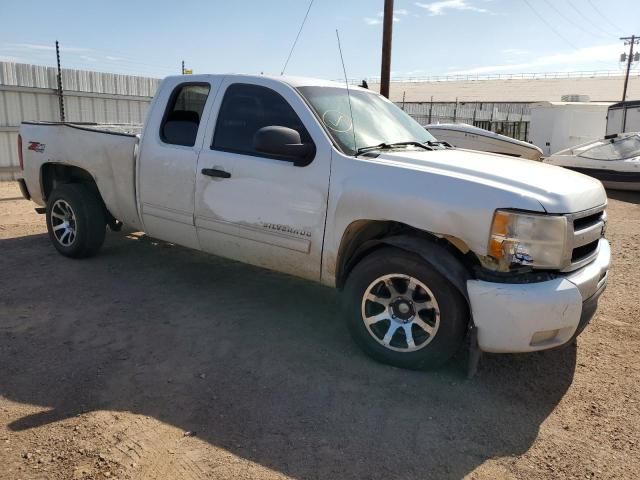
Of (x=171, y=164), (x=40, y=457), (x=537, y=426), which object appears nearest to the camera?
(x=40, y=457)

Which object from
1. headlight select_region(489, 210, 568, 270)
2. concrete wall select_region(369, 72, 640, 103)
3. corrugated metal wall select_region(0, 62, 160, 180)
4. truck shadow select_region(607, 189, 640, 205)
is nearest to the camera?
headlight select_region(489, 210, 568, 270)

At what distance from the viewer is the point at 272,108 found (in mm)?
4375

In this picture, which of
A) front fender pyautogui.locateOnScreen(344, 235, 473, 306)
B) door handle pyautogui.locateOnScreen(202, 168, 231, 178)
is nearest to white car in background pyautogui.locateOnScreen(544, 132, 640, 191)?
front fender pyautogui.locateOnScreen(344, 235, 473, 306)

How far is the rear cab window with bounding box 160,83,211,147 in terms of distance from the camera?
479 centimetres

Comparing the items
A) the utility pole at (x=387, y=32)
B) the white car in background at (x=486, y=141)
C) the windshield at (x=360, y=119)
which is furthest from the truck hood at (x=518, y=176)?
the utility pole at (x=387, y=32)

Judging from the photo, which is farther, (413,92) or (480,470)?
(413,92)

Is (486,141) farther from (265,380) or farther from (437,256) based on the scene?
(265,380)

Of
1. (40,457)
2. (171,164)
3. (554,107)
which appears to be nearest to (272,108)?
(171,164)

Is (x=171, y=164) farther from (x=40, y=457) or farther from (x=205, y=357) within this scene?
(x=40, y=457)

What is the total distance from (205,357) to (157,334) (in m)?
0.58

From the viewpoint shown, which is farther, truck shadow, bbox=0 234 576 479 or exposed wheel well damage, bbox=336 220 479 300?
exposed wheel well damage, bbox=336 220 479 300

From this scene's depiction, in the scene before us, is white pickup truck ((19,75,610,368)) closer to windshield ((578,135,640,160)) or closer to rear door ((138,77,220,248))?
rear door ((138,77,220,248))

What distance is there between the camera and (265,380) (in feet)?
11.9

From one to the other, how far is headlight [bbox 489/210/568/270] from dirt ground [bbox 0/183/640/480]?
92cm
